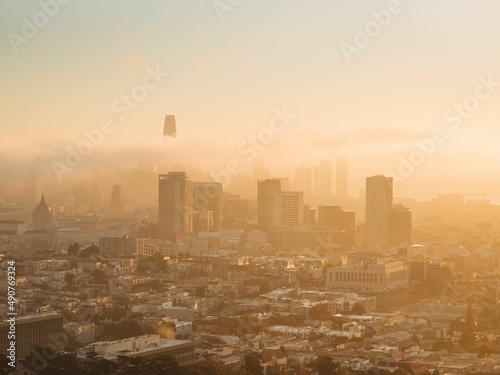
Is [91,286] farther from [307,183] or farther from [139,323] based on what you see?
[307,183]

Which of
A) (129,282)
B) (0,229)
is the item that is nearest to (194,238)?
(0,229)

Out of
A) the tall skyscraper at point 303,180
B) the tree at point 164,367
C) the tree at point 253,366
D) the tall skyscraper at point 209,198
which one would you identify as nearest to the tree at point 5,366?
the tree at point 164,367

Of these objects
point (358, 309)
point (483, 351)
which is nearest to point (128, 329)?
point (483, 351)

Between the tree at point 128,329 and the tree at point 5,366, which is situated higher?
the tree at point 128,329

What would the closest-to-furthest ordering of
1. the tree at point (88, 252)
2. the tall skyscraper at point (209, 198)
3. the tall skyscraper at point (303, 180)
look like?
the tree at point (88, 252)
the tall skyscraper at point (209, 198)
the tall skyscraper at point (303, 180)

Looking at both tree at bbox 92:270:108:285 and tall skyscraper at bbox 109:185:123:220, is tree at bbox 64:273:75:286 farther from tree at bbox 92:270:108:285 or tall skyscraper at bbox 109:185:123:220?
Result: tall skyscraper at bbox 109:185:123:220

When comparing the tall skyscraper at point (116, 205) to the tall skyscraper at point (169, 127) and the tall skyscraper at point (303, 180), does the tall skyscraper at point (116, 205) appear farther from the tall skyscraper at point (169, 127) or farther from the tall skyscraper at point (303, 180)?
the tall skyscraper at point (303, 180)

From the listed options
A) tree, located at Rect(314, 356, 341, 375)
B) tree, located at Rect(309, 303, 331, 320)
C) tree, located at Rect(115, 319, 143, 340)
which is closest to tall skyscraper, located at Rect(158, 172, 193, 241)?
tree, located at Rect(309, 303, 331, 320)
